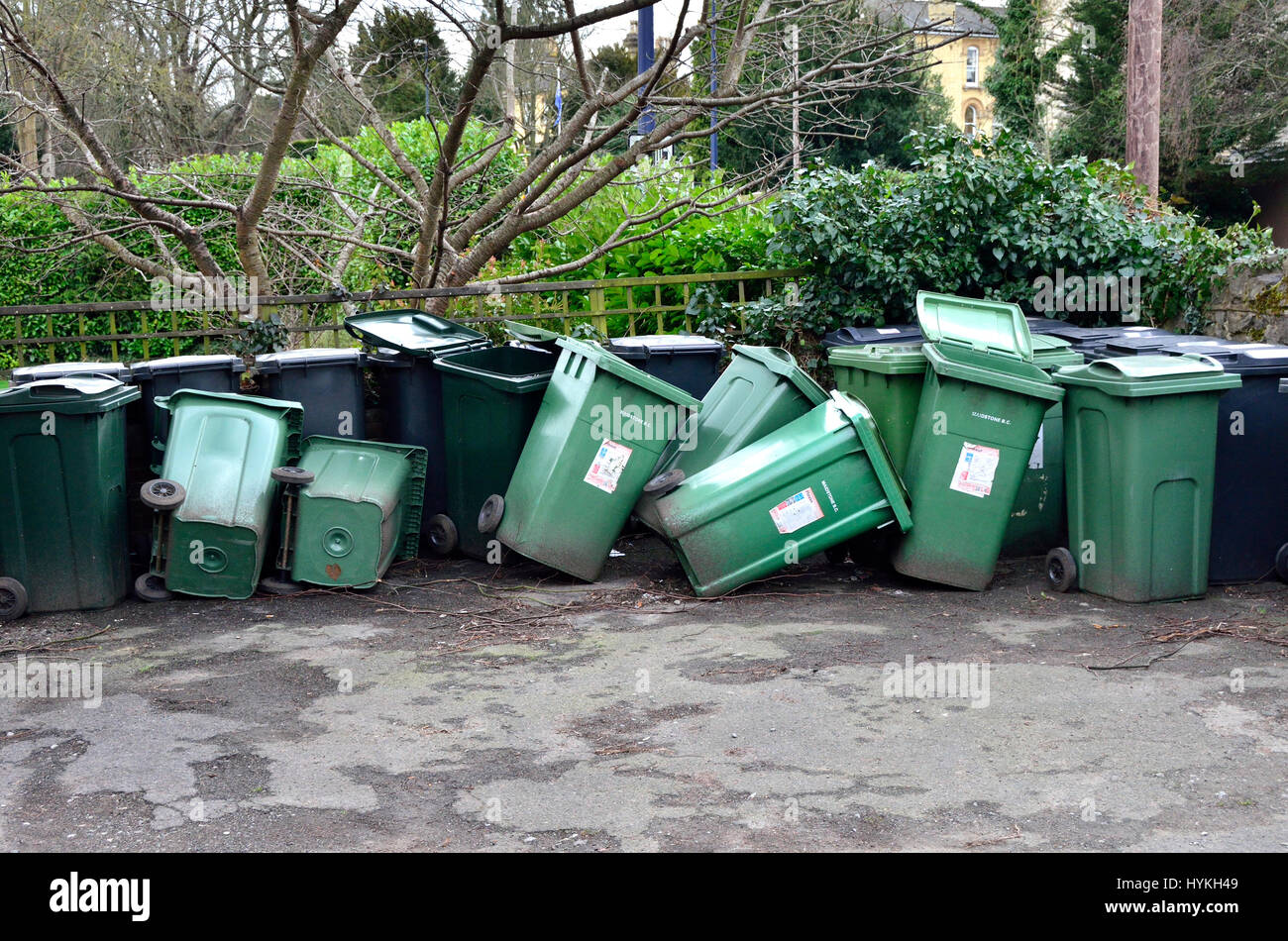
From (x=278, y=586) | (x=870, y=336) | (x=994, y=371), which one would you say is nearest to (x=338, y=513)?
(x=278, y=586)

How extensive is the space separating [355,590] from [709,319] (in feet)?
11.6

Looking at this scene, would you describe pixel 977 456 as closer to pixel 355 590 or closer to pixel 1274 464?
pixel 1274 464

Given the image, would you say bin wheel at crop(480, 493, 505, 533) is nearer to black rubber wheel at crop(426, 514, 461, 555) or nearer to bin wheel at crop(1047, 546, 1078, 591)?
black rubber wheel at crop(426, 514, 461, 555)

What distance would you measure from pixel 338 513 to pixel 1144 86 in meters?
11.2

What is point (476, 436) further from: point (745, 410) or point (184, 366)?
point (184, 366)

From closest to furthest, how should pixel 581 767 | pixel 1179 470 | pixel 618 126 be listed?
pixel 581 767, pixel 1179 470, pixel 618 126

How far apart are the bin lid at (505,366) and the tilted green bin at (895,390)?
1.72 metres

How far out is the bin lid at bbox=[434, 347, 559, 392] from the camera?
20.7 ft

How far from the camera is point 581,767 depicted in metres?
3.86

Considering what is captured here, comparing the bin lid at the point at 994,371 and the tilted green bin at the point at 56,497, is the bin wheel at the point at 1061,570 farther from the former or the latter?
the tilted green bin at the point at 56,497

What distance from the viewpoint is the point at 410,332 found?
7074mm

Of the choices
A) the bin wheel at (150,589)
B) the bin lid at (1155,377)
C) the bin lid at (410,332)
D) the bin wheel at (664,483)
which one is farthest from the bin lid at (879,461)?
the bin wheel at (150,589)

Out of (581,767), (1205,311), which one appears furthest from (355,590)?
(1205,311)

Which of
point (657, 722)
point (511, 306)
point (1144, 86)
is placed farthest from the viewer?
point (1144, 86)
